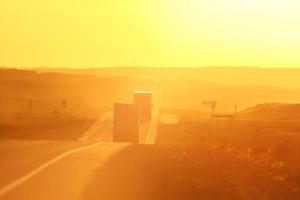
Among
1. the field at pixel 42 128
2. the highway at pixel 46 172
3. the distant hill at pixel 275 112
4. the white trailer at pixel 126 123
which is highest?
the highway at pixel 46 172

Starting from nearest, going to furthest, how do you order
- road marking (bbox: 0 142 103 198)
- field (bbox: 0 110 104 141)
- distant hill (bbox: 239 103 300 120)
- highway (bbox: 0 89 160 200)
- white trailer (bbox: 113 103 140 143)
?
highway (bbox: 0 89 160 200) < road marking (bbox: 0 142 103 198) < white trailer (bbox: 113 103 140 143) < field (bbox: 0 110 104 141) < distant hill (bbox: 239 103 300 120)

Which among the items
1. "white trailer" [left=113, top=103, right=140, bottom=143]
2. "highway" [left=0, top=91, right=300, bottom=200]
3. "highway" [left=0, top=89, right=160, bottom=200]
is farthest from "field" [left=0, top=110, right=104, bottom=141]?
"highway" [left=0, top=91, right=300, bottom=200]

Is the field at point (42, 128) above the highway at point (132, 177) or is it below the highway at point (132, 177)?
below

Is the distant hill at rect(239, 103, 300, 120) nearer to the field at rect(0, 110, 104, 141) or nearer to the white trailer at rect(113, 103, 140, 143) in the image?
the field at rect(0, 110, 104, 141)

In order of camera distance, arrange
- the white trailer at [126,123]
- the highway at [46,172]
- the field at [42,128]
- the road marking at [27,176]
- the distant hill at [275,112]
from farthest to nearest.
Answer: the distant hill at [275,112] < the field at [42,128] < the white trailer at [126,123] < the road marking at [27,176] < the highway at [46,172]

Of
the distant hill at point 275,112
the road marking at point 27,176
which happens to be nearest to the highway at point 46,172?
the road marking at point 27,176

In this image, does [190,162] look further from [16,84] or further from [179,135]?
[16,84]

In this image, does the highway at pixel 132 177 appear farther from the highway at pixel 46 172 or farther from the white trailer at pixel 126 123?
the white trailer at pixel 126 123

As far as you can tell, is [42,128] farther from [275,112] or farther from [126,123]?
[275,112]

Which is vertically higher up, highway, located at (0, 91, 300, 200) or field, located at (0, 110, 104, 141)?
highway, located at (0, 91, 300, 200)

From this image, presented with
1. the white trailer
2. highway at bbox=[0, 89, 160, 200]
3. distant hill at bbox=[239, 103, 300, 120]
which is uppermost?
highway at bbox=[0, 89, 160, 200]

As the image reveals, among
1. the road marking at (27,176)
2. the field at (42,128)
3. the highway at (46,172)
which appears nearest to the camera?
the highway at (46,172)

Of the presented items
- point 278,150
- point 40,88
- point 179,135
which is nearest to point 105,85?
point 40,88

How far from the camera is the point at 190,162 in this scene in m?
24.6
